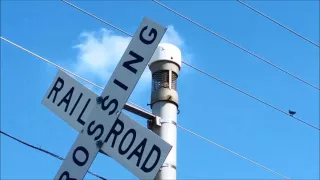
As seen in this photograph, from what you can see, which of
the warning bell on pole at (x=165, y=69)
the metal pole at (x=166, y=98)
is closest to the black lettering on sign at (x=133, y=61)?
the metal pole at (x=166, y=98)

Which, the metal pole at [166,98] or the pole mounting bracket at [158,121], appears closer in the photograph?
the metal pole at [166,98]

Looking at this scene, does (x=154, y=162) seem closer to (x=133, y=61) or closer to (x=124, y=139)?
(x=124, y=139)

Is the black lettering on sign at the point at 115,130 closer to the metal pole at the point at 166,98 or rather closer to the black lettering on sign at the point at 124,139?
the black lettering on sign at the point at 124,139

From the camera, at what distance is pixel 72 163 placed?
12.6 ft

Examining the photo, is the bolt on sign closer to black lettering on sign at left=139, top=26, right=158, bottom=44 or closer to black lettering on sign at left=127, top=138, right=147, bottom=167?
black lettering on sign at left=127, top=138, right=147, bottom=167

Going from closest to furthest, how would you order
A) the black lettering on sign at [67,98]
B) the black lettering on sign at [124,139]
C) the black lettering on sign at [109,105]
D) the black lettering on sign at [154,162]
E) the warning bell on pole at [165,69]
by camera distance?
the black lettering on sign at [154,162] < the black lettering on sign at [124,139] < the black lettering on sign at [109,105] < the black lettering on sign at [67,98] < the warning bell on pole at [165,69]

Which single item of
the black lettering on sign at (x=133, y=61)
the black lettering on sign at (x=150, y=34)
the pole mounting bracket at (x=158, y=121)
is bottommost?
the black lettering on sign at (x=133, y=61)

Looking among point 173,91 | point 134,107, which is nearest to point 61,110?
point 134,107

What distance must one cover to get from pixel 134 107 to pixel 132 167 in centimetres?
211

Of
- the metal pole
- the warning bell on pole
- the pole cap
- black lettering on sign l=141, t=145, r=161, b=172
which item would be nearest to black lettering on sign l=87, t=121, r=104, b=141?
black lettering on sign l=141, t=145, r=161, b=172

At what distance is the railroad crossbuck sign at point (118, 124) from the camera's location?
3.66 metres

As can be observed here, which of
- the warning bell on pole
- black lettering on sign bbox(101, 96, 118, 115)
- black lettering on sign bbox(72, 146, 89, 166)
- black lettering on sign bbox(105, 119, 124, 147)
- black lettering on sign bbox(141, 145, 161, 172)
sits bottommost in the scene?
black lettering on sign bbox(72, 146, 89, 166)

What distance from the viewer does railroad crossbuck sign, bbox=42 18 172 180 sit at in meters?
3.66

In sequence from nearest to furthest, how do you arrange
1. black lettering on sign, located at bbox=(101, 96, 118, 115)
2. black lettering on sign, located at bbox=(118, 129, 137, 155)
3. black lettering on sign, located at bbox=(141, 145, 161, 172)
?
black lettering on sign, located at bbox=(141, 145, 161, 172)
black lettering on sign, located at bbox=(118, 129, 137, 155)
black lettering on sign, located at bbox=(101, 96, 118, 115)
